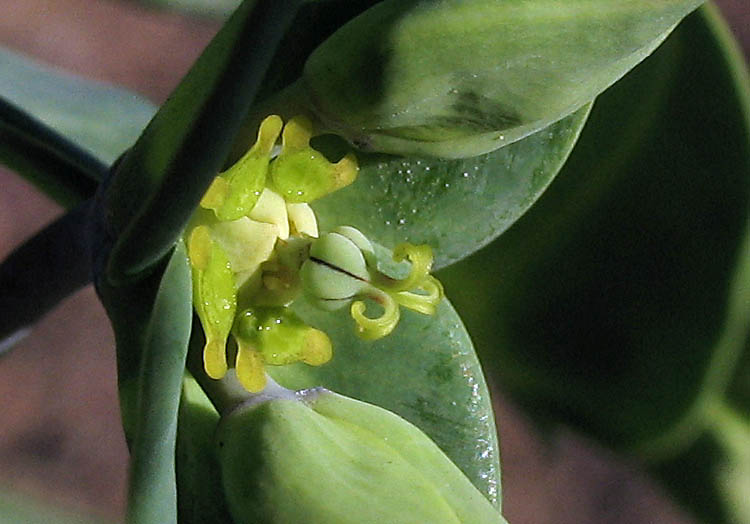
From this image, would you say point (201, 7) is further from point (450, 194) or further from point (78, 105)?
point (450, 194)

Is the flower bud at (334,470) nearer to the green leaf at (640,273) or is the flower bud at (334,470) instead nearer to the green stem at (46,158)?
the green stem at (46,158)

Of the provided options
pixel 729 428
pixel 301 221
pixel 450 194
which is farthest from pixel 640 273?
A: pixel 301 221

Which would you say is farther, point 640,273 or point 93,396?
point 93,396

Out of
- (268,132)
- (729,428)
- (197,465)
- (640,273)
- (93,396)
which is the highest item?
(268,132)

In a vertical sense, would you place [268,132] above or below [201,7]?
above

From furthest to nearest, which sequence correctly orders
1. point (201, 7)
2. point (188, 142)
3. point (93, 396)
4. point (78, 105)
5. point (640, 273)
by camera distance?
point (93, 396) < point (201, 7) < point (640, 273) < point (78, 105) < point (188, 142)

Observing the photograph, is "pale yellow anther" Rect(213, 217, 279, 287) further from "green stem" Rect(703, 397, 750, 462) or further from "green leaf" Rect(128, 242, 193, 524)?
"green stem" Rect(703, 397, 750, 462)
